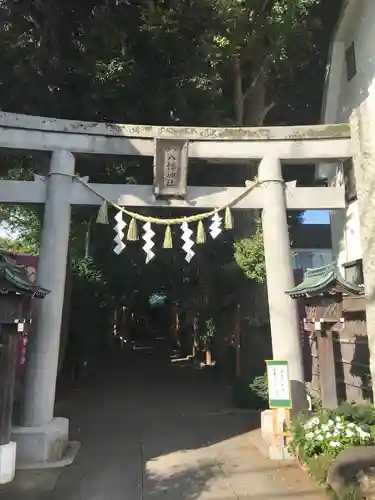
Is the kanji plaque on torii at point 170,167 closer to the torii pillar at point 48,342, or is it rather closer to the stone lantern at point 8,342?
the torii pillar at point 48,342

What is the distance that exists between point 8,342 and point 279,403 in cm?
481

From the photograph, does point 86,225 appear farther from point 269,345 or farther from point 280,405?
point 280,405

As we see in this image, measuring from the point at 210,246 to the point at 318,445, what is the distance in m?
9.04

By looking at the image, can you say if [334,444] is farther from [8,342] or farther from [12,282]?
[12,282]

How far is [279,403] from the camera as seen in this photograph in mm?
8117

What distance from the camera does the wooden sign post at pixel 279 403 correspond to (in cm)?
810

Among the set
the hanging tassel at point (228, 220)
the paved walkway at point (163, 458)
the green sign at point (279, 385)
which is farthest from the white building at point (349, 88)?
the paved walkway at point (163, 458)

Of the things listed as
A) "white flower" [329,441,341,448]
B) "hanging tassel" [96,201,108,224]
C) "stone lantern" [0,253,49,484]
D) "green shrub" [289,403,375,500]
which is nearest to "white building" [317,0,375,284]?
"green shrub" [289,403,375,500]

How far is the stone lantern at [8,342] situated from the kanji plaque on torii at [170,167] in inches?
132

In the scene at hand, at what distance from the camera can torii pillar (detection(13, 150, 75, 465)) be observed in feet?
26.9

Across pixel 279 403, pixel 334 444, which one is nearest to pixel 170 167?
pixel 279 403

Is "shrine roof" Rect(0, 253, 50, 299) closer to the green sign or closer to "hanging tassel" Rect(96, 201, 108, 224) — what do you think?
"hanging tassel" Rect(96, 201, 108, 224)

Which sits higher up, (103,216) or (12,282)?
(103,216)

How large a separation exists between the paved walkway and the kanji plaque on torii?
17.0ft
